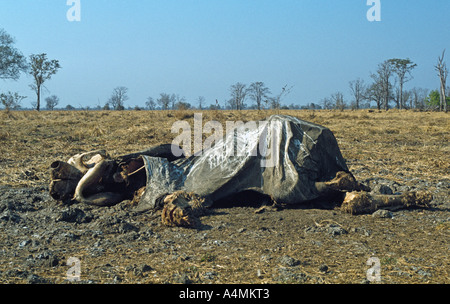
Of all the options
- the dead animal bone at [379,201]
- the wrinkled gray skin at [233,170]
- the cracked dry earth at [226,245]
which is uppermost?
the wrinkled gray skin at [233,170]

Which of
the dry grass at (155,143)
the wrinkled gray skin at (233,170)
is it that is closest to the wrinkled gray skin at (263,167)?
the wrinkled gray skin at (233,170)

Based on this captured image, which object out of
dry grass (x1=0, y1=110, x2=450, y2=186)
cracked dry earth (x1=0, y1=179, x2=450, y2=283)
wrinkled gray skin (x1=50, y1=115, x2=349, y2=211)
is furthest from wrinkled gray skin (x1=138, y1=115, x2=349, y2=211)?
dry grass (x1=0, y1=110, x2=450, y2=186)

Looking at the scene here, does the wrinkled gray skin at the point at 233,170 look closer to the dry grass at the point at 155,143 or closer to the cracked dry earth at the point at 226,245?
the cracked dry earth at the point at 226,245

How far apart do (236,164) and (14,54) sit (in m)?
36.7

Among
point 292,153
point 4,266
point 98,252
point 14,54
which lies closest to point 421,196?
point 292,153

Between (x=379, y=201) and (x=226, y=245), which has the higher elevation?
(x=379, y=201)

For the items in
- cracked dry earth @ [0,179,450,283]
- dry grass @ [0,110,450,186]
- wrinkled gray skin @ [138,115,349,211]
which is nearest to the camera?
cracked dry earth @ [0,179,450,283]

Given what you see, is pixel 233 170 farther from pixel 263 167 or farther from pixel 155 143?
pixel 155 143

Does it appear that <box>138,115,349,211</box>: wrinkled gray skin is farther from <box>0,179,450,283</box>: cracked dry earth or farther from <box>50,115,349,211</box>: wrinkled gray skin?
<box>0,179,450,283</box>: cracked dry earth

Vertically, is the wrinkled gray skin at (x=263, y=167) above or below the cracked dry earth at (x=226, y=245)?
above

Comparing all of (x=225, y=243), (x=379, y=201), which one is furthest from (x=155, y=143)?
(x=225, y=243)

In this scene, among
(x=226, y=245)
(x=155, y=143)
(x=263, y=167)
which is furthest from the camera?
(x=155, y=143)

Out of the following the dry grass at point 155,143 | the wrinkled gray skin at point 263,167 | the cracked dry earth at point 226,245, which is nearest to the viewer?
the cracked dry earth at point 226,245

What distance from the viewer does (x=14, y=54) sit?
36.1m
